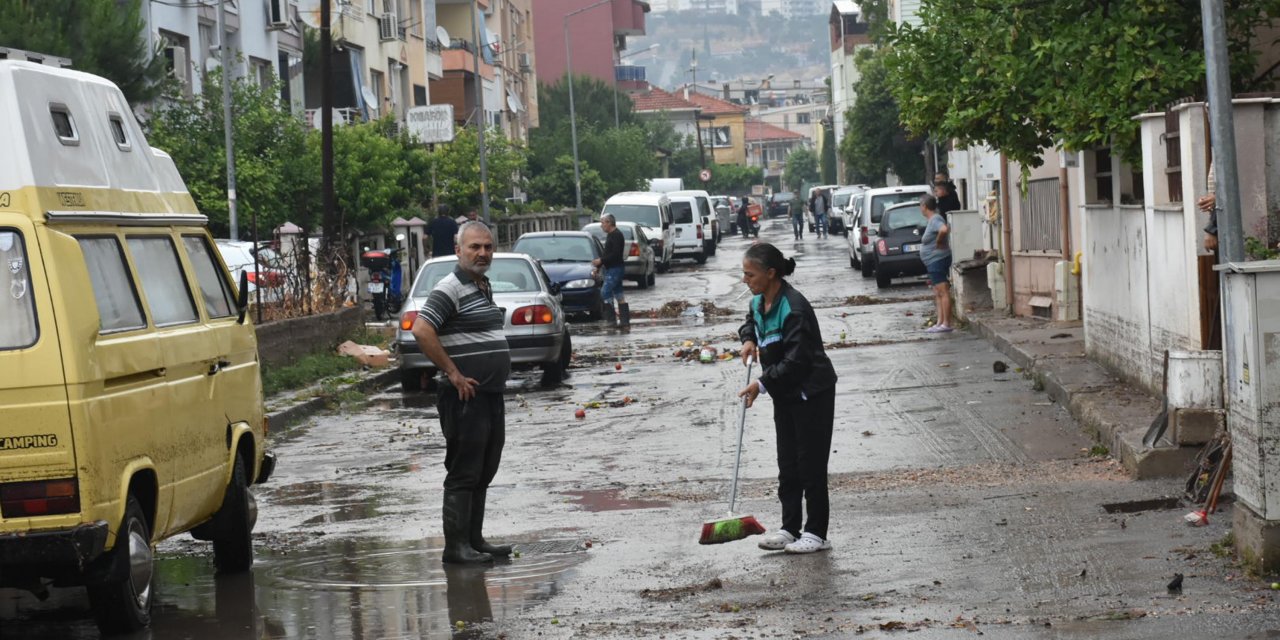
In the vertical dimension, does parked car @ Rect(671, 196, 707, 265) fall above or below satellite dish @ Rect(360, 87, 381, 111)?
below

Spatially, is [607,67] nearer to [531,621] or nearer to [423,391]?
[423,391]

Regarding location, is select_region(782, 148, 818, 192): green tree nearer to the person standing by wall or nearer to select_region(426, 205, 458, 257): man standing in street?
select_region(426, 205, 458, 257): man standing in street

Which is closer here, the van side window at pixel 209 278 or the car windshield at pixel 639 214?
the van side window at pixel 209 278

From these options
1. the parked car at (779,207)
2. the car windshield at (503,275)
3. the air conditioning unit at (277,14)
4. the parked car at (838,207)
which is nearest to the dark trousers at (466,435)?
the car windshield at (503,275)

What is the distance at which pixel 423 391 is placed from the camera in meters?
20.3

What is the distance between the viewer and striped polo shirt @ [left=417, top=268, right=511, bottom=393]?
30.6 ft

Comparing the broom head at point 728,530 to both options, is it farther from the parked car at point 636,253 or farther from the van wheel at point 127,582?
the parked car at point 636,253

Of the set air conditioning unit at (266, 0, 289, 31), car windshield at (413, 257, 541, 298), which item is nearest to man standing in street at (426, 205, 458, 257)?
car windshield at (413, 257, 541, 298)

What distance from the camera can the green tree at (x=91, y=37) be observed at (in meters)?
25.3

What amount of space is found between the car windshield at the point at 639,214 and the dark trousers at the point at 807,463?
130 feet

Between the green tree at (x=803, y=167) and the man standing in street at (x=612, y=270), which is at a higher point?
the green tree at (x=803, y=167)

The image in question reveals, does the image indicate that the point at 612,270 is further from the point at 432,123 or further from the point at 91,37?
the point at 432,123

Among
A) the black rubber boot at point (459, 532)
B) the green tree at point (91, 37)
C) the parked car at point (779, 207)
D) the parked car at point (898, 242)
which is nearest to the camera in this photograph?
the black rubber boot at point (459, 532)

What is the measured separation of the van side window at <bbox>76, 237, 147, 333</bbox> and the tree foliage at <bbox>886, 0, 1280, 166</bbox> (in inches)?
383
